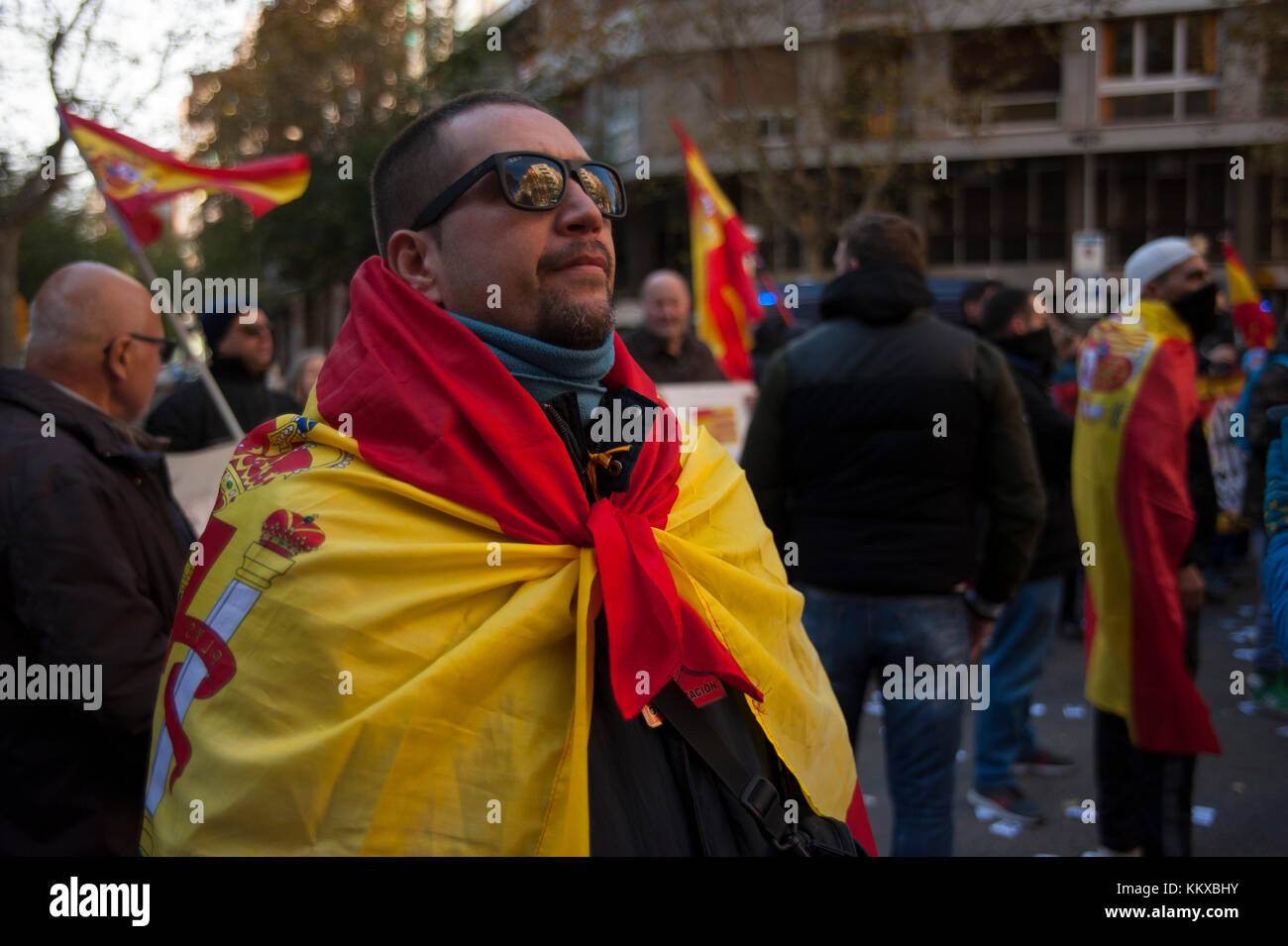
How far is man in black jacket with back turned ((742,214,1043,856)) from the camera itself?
11.3 feet

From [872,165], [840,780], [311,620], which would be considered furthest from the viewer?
[872,165]

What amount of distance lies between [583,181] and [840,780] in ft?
3.82

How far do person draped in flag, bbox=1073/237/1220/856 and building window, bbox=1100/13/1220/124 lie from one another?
2687 centimetres

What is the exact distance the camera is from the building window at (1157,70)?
27.1 metres

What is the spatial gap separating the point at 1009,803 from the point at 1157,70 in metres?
28.4

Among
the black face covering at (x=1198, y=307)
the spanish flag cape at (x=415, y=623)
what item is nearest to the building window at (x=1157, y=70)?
the black face covering at (x=1198, y=307)

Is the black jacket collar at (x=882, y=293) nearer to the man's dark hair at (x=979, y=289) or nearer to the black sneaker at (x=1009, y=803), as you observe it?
the black sneaker at (x=1009, y=803)

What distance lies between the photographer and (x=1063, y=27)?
23.5 m

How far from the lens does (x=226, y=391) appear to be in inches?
199

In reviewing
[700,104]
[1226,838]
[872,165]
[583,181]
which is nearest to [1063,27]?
[872,165]

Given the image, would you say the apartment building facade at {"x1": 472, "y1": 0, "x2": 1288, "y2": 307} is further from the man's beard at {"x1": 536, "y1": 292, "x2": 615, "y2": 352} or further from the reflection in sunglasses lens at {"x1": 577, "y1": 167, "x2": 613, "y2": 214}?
the man's beard at {"x1": 536, "y1": 292, "x2": 615, "y2": 352}

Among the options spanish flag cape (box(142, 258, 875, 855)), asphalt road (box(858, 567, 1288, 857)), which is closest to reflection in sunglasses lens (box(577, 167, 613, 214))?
spanish flag cape (box(142, 258, 875, 855))

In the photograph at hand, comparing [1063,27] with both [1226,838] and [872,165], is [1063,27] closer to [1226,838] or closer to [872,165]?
[872,165]
